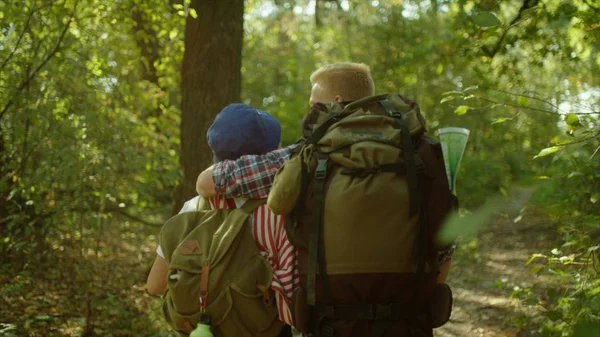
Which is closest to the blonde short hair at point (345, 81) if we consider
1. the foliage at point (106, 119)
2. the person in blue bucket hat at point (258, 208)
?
the person in blue bucket hat at point (258, 208)

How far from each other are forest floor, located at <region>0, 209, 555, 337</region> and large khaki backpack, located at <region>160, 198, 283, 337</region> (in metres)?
2.22

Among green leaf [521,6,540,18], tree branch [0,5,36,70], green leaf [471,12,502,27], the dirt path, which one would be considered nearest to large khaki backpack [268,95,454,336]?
green leaf [471,12,502,27]

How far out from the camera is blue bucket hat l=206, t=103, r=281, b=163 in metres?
2.85

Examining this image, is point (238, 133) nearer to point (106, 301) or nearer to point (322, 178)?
point (322, 178)

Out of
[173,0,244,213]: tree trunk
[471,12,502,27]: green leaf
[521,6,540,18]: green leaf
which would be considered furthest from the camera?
[173,0,244,213]: tree trunk

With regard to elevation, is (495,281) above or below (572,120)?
below

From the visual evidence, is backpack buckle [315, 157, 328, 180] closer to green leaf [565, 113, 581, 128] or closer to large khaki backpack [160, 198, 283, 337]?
large khaki backpack [160, 198, 283, 337]

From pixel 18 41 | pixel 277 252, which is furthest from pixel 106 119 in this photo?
pixel 277 252

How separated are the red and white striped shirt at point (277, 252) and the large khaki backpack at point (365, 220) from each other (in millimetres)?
Answer: 124

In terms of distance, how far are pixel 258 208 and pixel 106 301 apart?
4.22 m

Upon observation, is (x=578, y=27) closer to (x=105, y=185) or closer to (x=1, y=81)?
(x=105, y=185)

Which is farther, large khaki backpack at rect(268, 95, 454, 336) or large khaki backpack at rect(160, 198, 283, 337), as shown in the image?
→ large khaki backpack at rect(160, 198, 283, 337)

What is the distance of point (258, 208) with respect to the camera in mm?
2783

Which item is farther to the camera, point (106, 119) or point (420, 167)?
point (106, 119)
